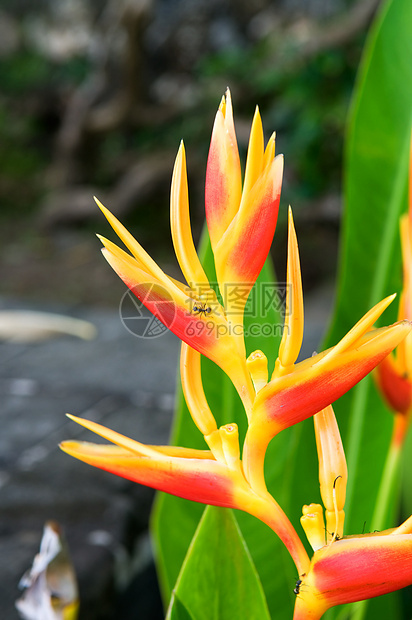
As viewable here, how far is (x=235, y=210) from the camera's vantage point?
21 cm

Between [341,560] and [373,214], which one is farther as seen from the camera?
[373,214]

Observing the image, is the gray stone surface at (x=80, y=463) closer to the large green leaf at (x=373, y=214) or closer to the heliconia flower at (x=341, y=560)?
the large green leaf at (x=373, y=214)

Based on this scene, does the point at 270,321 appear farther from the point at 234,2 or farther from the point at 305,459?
the point at 234,2

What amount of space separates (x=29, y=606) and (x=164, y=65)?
17.2ft

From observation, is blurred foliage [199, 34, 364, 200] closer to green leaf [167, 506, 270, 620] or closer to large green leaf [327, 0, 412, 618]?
large green leaf [327, 0, 412, 618]

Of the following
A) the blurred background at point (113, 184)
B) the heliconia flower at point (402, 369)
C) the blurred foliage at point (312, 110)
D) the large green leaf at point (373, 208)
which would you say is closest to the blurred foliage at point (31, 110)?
the blurred background at point (113, 184)

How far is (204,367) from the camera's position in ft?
1.45

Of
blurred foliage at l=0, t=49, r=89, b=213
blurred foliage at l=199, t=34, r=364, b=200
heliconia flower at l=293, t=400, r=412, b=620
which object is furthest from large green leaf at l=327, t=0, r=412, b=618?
blurred foliage at l=0, t=49, r=89, b=213

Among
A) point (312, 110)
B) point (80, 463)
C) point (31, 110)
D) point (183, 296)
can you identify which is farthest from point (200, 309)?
point (31, 110)

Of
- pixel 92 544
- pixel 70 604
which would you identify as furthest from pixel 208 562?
pixel 92 544

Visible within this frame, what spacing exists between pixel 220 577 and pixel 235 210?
0.57ft

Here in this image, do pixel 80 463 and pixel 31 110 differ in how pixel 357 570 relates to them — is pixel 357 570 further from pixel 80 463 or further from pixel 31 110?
pixel 31 110

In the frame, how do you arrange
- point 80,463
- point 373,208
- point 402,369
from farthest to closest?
point 80,463
point 373,208
point 402,369

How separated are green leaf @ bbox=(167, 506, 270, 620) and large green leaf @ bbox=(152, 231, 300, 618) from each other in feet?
0.37
